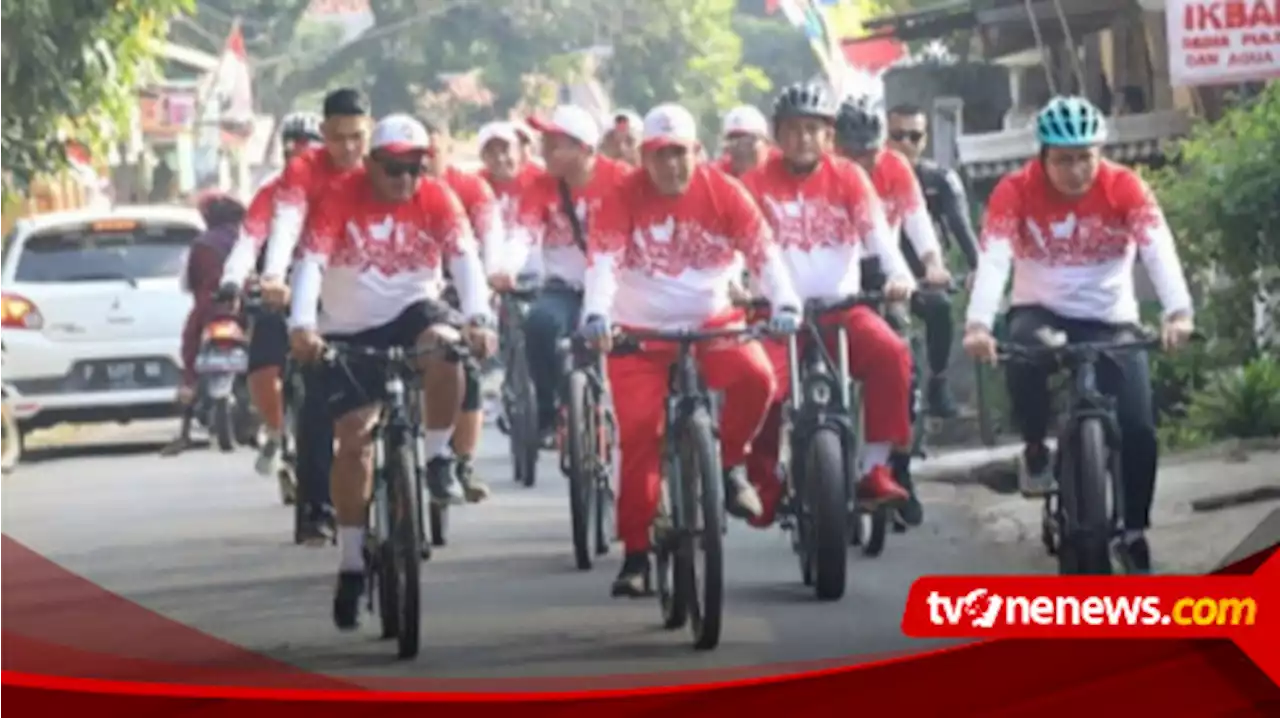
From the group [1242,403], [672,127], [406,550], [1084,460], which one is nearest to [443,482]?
[406,550]

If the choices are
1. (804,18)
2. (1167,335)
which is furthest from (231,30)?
(1167,335)

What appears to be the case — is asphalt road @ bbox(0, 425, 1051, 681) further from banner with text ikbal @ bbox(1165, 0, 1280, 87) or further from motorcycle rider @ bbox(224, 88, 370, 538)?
banner with text ikbal @ bbox(1165, 0, 1280, 87)

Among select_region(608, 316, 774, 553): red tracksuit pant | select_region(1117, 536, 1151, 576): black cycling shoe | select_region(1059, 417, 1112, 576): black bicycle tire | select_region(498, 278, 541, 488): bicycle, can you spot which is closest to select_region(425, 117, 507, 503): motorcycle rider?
select_region(498, 278, 541, 488): bicycle

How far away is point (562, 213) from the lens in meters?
11.0

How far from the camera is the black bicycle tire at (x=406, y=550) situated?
10664 mm

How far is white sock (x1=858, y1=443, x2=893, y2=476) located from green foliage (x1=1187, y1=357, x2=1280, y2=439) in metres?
0.71

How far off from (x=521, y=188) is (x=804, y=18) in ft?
2.38

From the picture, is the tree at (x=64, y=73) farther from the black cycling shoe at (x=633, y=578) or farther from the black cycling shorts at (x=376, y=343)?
the black cycling shoe at (x=633, y=578)

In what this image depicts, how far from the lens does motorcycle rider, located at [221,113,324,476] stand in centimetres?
1070

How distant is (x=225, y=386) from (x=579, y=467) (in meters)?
0.84

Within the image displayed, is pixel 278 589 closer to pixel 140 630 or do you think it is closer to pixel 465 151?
pixel 140 630

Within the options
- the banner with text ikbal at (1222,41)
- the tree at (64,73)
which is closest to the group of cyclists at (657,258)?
the banner with text ikbal at (1222,41)

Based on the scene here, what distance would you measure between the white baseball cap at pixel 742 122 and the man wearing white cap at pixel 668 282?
0.29 feet

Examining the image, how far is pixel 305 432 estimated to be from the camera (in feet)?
35.6
